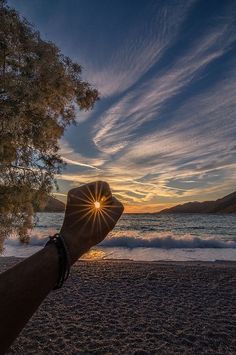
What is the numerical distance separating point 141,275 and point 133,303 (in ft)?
14.0

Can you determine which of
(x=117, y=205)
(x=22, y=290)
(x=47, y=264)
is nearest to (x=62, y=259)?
(x=47, y=264)

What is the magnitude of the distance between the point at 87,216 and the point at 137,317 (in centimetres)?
769

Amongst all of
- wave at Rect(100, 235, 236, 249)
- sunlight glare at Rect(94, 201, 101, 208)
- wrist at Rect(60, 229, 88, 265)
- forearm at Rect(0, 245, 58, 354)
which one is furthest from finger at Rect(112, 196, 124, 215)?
wave at Rect(100, 235, 236, 249)

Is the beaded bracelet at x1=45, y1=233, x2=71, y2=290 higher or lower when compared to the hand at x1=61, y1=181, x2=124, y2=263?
lower

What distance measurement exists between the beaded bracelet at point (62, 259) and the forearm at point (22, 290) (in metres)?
0.03

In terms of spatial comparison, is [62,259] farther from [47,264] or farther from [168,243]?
[168,243]

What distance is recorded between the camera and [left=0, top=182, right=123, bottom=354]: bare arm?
899 mm

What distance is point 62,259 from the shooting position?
1.13 meters

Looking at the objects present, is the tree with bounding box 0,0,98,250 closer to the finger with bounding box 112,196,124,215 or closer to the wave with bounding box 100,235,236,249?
the finger with bounding box 112,196,124,215

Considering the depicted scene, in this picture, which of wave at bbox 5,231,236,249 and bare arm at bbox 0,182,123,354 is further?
wave at bbox 5,231,236,249

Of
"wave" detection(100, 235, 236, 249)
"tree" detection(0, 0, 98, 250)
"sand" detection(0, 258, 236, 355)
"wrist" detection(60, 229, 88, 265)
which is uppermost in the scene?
"tree" detection(0, 0, 98, 250)

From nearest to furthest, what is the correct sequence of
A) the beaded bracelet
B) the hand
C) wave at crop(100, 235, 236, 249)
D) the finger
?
the beaded bracelet
the hand
the finger
wave at crop(100, 235, 236, 249)

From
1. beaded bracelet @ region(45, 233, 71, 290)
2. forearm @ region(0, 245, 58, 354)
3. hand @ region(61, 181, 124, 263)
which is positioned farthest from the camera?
hand @ region(61, 181, 124, 263)

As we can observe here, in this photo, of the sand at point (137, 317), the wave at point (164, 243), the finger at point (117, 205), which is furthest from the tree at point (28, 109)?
the wave at point (164, 243)
